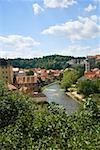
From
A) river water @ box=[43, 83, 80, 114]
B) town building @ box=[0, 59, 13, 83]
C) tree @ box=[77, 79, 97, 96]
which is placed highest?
town building @ box=[0, 59, 13, 83]

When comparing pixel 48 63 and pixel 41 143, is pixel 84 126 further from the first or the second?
pixel 48 63

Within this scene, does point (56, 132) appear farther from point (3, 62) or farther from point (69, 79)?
point (69, 79)

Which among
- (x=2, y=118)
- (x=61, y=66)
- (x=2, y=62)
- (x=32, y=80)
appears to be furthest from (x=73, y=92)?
(x=61, y=66)

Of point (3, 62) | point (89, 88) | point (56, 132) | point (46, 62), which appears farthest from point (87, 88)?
point (46, 62)

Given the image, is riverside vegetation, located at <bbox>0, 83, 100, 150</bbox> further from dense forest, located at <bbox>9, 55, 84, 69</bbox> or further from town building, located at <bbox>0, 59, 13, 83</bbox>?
dense forest, located at <bbox>9, 55, 84, 69</bbox>

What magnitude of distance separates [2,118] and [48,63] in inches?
762

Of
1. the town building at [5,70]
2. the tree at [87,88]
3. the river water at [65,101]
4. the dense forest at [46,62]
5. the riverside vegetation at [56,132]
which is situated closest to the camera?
the riverside vegetation at [56,132]

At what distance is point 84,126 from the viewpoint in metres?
1.92

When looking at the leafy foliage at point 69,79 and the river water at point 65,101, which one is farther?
the leafy foliage at point 69,79

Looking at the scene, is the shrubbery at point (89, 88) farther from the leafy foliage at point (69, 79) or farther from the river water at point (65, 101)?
the leafy foliage at point (69, 79)

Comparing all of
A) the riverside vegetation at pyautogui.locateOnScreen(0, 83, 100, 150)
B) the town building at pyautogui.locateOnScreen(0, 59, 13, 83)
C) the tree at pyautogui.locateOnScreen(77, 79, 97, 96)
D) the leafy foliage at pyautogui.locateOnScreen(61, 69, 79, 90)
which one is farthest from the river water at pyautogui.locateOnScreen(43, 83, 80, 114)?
the riverside vegetation at pyautogui.locateOnScreen(0, 83, 100, 150)

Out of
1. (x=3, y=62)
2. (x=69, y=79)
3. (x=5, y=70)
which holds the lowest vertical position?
(x=69, y=79)

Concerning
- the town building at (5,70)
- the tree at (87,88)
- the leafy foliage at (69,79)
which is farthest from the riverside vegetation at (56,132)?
the leafy foliage at (69,79)

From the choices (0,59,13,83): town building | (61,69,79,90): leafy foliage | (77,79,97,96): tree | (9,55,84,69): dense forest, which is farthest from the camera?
(9,55,84,69): dense forest
